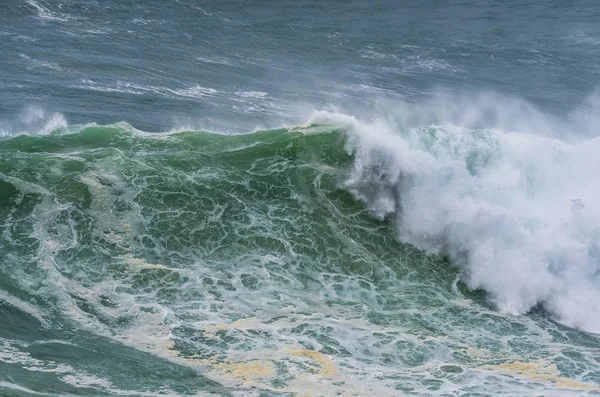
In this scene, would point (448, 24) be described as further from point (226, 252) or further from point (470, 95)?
point (226, 252)

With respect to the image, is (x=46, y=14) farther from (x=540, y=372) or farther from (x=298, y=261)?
(x=540, y=372)

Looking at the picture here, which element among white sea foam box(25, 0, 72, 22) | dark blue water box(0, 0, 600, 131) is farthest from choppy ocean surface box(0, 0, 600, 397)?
white sea foam box(25, 0, 72, 22)

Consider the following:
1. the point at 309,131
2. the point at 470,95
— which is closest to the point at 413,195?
the point at 309,131

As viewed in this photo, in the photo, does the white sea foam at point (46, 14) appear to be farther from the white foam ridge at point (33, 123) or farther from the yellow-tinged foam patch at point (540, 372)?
the yellow-tinged foam patch at point (540, 372)

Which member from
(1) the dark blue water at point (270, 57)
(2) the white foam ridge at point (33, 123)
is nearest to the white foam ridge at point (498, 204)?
(1) the dark blue water at point (270, 57)

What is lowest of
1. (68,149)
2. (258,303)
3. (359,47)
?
(258,303)


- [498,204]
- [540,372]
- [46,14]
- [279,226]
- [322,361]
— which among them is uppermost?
[46,14]

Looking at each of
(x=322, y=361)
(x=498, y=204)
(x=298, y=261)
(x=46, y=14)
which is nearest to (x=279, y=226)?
(x=298, y=261)
